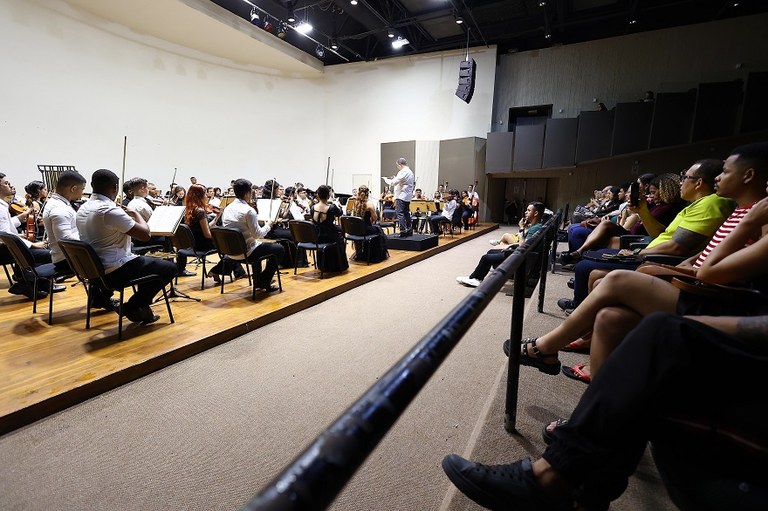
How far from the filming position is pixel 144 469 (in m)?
1.55

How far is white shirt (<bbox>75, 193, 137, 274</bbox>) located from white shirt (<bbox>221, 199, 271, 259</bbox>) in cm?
120

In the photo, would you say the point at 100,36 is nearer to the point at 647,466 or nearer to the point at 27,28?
the point at 27,28

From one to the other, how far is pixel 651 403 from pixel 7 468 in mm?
2514

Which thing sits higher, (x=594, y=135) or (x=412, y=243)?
(x=594, y=135)

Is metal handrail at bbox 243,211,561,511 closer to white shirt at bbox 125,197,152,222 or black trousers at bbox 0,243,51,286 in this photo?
white shirt at bbox 125,197,152,222

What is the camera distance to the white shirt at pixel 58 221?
10.1ft

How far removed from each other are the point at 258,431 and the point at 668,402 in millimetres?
1717

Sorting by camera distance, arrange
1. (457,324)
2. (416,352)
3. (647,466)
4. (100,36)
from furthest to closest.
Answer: (100,36), (647,466), (457,324), (416,352)

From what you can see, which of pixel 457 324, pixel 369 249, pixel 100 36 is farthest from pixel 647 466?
pixel 100 36

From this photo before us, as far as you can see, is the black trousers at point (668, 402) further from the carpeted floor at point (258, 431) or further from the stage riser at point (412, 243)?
the stage riser at point (412, 243)

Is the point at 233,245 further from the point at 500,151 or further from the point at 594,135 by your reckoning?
the point at 594,135

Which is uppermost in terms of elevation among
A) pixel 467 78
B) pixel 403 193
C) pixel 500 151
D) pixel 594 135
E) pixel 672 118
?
pixel 467 78

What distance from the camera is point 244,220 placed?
389 centimetres

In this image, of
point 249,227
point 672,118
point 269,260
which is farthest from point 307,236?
point 672,118
